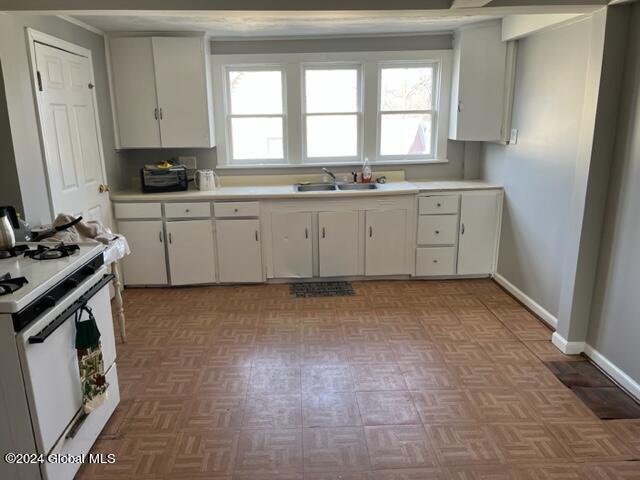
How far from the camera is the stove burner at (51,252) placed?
214 centimetres

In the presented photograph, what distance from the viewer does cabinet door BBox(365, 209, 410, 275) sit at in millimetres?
4309

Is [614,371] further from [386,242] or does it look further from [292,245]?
[292,245]

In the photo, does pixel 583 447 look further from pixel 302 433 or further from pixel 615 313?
pixel 302 433

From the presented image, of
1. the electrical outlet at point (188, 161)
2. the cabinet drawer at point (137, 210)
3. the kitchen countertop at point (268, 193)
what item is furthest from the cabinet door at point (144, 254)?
the electrical outlet at point (188, 161)

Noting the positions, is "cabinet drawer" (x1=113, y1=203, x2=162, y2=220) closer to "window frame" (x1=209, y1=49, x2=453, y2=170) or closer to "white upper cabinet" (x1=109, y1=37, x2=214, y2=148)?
"white upper cabinet" (x1=109, y1=37, x2=214, y2=148)

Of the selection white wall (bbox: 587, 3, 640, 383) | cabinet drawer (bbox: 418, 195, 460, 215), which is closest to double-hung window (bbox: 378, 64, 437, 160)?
cabinet drawer (bbox: 418, 195, 460, 215)

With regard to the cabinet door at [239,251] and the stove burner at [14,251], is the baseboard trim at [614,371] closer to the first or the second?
the cabinet door at [239,251]

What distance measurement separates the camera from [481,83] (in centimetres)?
419

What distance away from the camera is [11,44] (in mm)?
2680

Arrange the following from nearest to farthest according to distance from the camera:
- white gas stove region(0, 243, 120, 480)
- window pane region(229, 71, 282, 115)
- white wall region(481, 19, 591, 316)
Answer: white gas stove region(0, 243, 120, 480) < white wall region(481, 19, 591, 316) < window pane region(229, 71, 282, 115)

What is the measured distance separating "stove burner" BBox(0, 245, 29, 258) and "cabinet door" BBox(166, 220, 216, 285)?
1.89m

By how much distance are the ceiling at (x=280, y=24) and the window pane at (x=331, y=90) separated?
40cm

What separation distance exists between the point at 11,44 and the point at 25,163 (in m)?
0.70

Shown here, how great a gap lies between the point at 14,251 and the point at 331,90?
332cm
